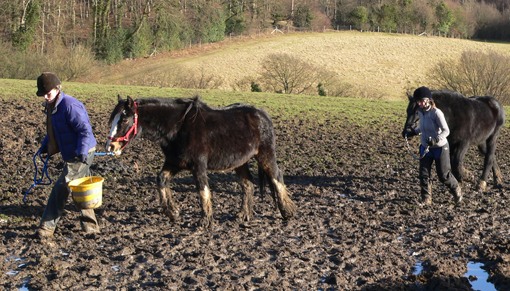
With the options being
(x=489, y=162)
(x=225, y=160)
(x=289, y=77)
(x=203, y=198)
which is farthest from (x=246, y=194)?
(x=289, y=77)

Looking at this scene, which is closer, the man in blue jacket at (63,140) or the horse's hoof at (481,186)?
the man in blue jacket at (63,140)

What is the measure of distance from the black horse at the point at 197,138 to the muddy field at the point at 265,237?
43cm

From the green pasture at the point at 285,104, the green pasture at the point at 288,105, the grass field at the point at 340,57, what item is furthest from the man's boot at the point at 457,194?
the grass field at the point at 340,57

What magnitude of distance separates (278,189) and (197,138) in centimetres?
138

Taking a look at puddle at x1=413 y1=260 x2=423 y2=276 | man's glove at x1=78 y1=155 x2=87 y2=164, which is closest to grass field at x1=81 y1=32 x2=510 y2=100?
man's glove at x1=78 y1=155 x2=87 y2=164

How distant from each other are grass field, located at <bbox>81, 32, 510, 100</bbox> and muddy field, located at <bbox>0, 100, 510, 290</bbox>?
3334 centimetres

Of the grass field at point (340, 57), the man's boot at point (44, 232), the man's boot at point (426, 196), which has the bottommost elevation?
the grass field at point (340, 57)

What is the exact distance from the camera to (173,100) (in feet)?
21.2

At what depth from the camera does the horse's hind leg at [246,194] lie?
6.77 meters

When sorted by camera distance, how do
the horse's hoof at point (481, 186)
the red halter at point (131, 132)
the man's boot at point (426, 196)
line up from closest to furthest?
1. the red halter at point (131, 132)
2. the man's boot at point (426, 196)
3. the horse's hoof at point (481, 186)

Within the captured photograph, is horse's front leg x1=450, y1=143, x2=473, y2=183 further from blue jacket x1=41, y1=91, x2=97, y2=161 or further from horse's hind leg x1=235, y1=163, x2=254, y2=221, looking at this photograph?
blue jacket x1=41, y1=91, x2=97, y2=161

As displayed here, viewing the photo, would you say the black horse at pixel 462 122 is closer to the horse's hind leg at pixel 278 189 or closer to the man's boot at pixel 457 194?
the man's boot at pixel 457 194

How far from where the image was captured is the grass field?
48.9 m

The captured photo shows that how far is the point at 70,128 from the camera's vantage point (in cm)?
570
